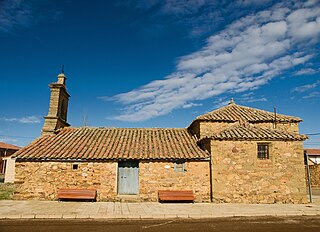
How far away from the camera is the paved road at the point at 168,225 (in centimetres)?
823

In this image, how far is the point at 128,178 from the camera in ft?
46.6

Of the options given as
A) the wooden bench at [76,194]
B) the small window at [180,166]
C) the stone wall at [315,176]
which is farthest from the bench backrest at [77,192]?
the stone wall at [315,176]

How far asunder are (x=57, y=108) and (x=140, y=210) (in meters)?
10.9

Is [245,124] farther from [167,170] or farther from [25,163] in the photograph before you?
[25,163]

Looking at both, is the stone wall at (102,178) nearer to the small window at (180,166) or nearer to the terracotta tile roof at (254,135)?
the small window at (180,166)

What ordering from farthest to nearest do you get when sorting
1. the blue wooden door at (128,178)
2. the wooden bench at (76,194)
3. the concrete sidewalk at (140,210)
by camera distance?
the blue wooden door at (128,178)
the wooden bench at (76,194)
the concrete sidewalk at (140,210)

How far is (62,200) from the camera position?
43.2ft

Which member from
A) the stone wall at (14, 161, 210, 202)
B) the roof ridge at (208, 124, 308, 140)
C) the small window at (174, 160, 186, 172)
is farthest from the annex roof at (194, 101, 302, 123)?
the stone wall at (14, 161, 210, 202)

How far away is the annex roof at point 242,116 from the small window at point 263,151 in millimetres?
2508

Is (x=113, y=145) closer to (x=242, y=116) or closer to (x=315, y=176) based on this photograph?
(x=242, y=116)

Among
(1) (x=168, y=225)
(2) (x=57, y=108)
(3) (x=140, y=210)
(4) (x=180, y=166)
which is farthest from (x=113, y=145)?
(1) (x=168, y=225)

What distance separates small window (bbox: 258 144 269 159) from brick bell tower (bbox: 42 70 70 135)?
14.0 meters

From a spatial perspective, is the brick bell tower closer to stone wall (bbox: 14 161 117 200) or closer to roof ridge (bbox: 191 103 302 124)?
stone wall (bbox: 14 161 117 200)

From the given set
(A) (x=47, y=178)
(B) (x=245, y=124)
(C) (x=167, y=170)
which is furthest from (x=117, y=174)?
(B) (x=245, y=124)
